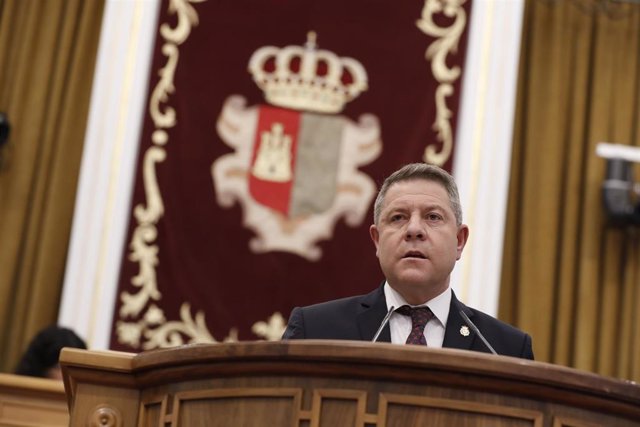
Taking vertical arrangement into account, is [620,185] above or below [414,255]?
above

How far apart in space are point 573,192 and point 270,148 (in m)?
1.64

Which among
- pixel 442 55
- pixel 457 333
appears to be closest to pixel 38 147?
pixel 442 55

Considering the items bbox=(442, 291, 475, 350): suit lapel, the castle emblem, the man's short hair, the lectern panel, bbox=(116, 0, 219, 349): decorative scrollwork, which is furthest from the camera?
the castle emblem

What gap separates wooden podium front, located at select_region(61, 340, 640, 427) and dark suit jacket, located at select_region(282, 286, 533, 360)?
557mm

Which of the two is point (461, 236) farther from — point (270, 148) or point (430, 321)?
point (270, 148)

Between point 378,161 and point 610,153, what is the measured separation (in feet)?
4.00

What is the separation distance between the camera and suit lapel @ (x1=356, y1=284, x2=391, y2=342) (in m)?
3.01

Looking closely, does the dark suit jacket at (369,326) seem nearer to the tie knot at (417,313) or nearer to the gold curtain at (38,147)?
the tie knot at (417,313)

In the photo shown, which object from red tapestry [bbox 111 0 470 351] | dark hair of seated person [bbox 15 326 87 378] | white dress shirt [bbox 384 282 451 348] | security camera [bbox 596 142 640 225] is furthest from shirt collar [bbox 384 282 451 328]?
security camera [bbox 596 142 640 225]

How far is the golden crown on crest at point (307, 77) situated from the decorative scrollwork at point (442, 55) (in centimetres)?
40

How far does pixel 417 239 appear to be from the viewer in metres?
3.11

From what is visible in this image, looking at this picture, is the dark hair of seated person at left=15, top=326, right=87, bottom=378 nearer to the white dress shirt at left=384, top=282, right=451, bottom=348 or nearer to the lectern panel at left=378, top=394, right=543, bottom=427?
the white dress shirt at left=384, top=282, right=451, bottom=348

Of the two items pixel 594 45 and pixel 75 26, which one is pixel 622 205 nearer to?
pixel 594 45

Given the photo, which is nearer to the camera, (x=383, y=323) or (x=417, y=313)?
(x=383, y=323)
